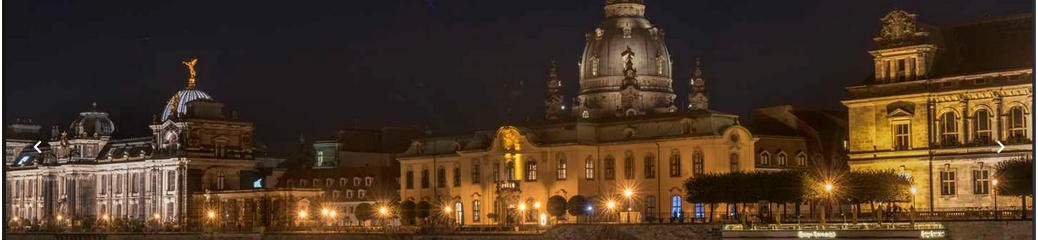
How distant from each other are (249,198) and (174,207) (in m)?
7.18

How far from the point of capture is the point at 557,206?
8250 cm

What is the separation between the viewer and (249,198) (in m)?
114

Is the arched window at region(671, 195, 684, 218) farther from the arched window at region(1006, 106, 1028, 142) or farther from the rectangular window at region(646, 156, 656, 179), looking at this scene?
the arched window at region(1006, 106, 1028, 142)

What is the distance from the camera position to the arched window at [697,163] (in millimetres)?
83169

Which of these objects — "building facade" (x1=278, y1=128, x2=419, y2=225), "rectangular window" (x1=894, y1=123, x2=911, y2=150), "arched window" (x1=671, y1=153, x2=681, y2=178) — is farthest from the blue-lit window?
"building facade" (x1=278, y1=128, x2=419, y2=225)

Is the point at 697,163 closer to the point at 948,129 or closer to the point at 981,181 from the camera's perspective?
the point at 948,129

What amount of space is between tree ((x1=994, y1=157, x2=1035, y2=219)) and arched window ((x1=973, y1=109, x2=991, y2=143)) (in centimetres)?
497

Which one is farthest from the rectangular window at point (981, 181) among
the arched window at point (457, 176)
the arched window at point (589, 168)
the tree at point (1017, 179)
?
the arched window at point (457, 176)

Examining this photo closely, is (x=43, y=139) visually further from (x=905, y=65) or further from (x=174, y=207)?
(x=905, y=65)

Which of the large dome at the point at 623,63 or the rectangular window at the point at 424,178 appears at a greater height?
the large dome at the point at 623,63

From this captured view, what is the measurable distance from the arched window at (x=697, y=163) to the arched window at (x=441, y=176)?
55.5 feet

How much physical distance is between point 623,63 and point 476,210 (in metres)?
20.0

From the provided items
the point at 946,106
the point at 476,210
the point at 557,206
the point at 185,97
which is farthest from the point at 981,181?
the point at 185,97

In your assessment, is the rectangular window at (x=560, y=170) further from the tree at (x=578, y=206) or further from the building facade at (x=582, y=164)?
the tree at (x=578, y=206)
